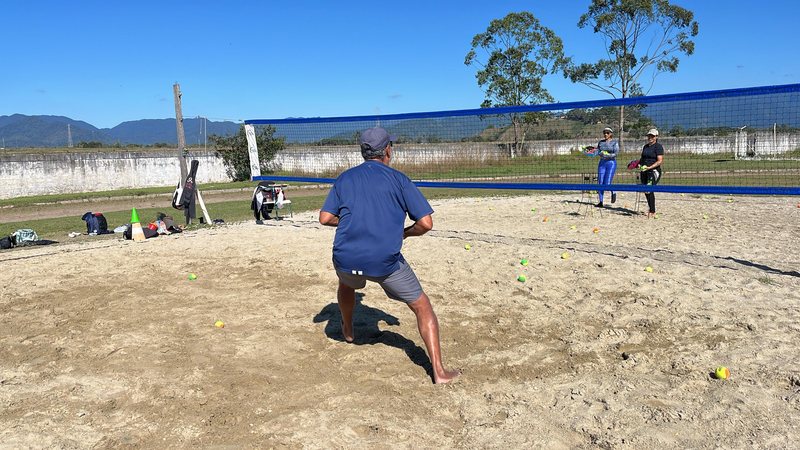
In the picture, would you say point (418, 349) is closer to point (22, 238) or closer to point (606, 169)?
point (606, 169)

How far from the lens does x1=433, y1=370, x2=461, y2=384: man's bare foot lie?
4.49 meters

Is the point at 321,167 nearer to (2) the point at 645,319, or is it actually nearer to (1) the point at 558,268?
(1) the point at 558,268

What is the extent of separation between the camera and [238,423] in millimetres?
3967

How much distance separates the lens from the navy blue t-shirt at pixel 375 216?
4379mm

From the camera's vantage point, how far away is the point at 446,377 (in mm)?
4520

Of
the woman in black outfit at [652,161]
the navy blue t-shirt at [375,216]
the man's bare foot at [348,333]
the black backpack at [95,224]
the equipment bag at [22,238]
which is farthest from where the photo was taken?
the black backpack at [95,224]

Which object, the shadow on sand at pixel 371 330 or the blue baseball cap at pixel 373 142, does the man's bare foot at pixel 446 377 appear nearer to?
the shadow on sand at pixel 371 330

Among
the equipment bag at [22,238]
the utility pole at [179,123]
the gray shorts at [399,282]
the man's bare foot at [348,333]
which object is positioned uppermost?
the utility pole at [179,123]

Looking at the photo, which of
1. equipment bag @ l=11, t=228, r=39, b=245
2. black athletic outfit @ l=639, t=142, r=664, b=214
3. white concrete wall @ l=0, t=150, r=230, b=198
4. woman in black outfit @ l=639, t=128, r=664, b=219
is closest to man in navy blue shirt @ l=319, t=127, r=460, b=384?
woman in black outfit @ l=639, t=128, r=664, b=219

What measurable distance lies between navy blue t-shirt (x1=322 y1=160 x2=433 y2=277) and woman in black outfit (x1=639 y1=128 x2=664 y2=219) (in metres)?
8.85

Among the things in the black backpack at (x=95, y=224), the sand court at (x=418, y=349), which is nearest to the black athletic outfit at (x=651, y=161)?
the sand court at (x=418, y=349)

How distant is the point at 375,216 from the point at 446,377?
4.35ft

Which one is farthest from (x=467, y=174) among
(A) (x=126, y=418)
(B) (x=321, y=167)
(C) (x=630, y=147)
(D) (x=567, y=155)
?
(A) (x=126, y=418)

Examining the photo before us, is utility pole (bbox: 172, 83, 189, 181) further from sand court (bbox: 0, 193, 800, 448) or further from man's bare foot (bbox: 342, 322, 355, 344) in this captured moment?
man's bare foot (bbox: 342, 322, 355, 344)
